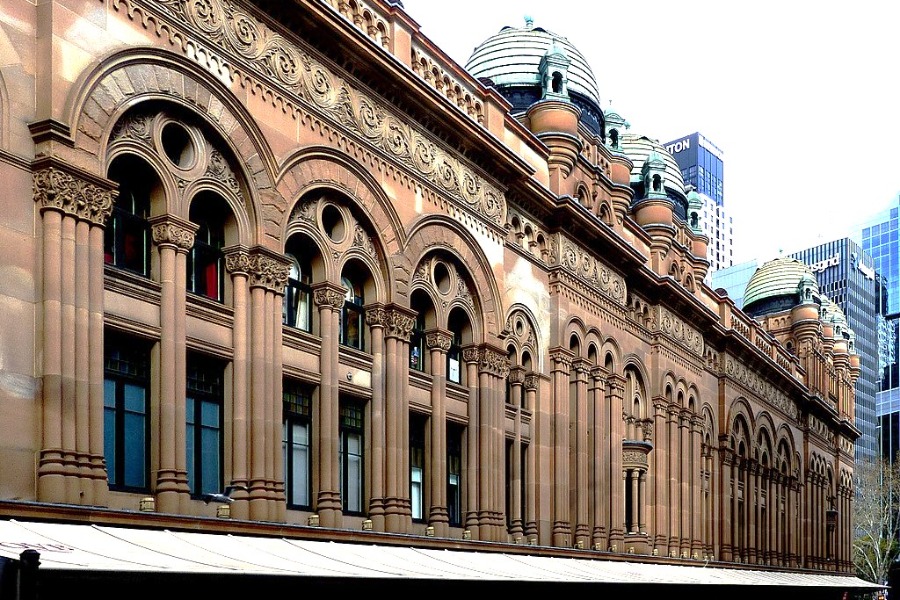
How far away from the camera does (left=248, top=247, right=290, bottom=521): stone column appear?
2705 centimetres

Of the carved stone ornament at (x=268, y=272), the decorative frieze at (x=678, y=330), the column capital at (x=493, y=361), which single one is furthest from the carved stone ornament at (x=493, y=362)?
the decorative frieze at (x=678, y=330)

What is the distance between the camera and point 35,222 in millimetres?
22359

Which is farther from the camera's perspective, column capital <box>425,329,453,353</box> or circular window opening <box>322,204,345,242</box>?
column capital <box>425,329,453,353</box>

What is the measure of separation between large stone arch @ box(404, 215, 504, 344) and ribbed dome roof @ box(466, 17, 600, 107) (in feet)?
48.2

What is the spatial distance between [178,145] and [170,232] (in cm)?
219

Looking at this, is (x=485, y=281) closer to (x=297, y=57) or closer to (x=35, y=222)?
(x=297, y=57)

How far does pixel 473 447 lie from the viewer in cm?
3650

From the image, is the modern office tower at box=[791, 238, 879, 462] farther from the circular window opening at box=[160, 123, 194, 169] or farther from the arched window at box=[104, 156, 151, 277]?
the arched window at box=[104, 156, 151, 277]

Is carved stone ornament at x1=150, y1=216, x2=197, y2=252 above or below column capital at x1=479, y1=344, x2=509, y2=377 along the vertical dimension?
above

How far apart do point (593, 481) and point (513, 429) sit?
6.70 m

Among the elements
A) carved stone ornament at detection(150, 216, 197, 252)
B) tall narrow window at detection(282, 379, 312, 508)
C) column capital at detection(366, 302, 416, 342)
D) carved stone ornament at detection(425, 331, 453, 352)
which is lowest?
tall narrow window at detection(282, 379, 312, 508)

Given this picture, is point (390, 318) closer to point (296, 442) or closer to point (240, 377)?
point (296, 442)

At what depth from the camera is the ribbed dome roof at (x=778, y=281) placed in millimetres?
87500

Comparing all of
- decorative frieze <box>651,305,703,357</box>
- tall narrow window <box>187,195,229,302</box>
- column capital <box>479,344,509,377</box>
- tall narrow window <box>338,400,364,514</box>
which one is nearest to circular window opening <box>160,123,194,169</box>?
tall narrow window <box>187,195,229,302</box>
